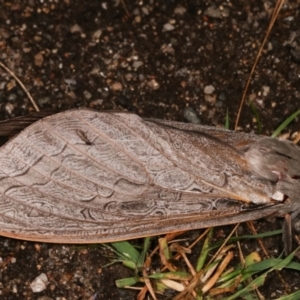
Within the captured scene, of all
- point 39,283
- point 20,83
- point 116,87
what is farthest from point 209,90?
point 39,283

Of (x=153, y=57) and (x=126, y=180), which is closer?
(x=126, y=180)

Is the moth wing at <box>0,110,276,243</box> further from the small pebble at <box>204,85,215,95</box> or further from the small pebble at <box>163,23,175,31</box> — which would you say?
the small pebble at <box>163,23,175,31</box>

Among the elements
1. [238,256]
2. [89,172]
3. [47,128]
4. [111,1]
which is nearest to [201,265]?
[238,256]

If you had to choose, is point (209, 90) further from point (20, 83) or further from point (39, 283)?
point (39, 283)

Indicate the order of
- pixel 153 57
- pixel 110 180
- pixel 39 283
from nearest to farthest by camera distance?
pixel 110 180
pixel 39 283
pixel 153 57

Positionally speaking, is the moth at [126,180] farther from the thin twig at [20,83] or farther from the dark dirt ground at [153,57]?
the thin twig at [20,83]

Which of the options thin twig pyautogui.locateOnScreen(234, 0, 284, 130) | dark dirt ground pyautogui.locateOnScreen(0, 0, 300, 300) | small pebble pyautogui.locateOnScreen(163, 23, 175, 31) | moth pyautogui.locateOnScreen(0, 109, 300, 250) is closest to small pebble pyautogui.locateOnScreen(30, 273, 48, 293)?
moth pyautogui.locateOnScreen(0, 109, 300, 250)

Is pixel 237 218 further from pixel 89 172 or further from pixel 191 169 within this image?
pixel 89 172
